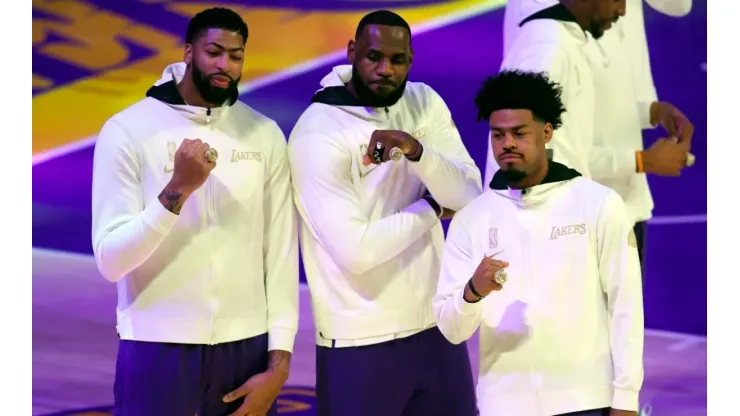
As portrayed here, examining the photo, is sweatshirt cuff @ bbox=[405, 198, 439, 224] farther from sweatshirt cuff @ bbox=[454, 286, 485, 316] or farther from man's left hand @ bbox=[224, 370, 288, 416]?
man's left hand @ bbox=[224, 370, 288, 416]

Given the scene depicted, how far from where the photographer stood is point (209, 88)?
2693 mm

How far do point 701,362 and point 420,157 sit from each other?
2.16m

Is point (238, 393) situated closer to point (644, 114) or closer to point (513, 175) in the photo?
point (513, 175)

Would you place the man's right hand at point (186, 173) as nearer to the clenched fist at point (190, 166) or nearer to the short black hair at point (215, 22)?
the clenched fist at point (190, 166)

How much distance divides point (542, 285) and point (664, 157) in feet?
4.17

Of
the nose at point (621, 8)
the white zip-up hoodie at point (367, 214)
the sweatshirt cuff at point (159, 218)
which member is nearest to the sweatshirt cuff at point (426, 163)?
the white zip-up hoodie at point (367, 214)

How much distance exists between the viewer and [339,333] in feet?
9.28

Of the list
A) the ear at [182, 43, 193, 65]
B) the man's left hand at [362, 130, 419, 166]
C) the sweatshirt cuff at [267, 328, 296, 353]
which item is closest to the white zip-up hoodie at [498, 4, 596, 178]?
the man's left hand at [362, 130, 419, 166]

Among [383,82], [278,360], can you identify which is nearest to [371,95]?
[383,82]

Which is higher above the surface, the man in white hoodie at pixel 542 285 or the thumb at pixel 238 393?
the man in white hoodie at pixel 542 285

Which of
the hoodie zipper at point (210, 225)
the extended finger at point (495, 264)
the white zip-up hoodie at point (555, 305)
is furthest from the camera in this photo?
the hoodie zipper at point (210, 225)

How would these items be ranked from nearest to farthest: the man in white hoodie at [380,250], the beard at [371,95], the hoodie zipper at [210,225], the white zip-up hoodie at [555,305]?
the white zip-up hoodie at [555,305] → the hoodie zipper at [210,225] → the man in white hoodie at [380,250] → the beard at [371,95]

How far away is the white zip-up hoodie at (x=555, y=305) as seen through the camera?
2.42m

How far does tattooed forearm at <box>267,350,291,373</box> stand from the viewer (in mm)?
2709
